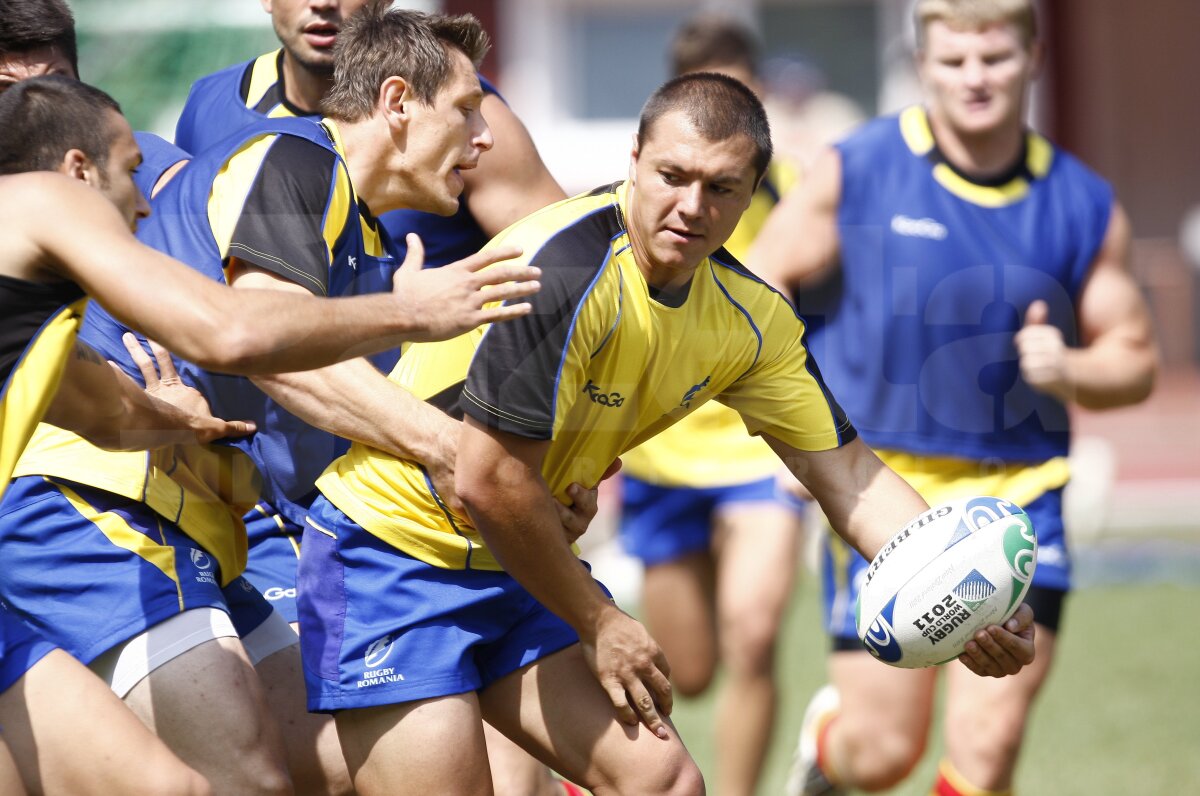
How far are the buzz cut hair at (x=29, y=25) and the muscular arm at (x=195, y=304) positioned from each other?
1263 millimetres

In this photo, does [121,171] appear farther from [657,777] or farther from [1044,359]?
[1044,359]

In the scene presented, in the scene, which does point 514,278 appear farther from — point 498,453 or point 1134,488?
point 1134,488

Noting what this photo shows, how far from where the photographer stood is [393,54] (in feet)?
14.2

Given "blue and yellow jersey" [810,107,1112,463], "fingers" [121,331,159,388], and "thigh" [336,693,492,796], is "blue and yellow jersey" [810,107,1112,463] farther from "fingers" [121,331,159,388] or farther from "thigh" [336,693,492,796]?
→ "fingers" [121,331,159,388]

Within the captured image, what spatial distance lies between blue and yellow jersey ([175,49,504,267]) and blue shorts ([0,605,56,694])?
169 centimetres

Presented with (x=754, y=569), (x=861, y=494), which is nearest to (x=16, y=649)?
(x=861, y=494)

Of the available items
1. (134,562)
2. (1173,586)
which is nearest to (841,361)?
(134,562)

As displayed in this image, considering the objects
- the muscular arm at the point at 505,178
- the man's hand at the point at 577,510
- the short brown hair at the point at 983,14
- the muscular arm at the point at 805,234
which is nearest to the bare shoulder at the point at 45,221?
the man's hand at the point at 577,510

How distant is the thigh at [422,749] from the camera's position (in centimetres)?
389

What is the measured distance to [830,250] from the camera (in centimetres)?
612

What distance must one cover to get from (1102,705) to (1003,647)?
3959 mm

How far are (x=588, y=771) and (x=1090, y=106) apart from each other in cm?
1657

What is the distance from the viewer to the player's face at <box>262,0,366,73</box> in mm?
4922

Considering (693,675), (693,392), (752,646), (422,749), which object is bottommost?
(693,675)
